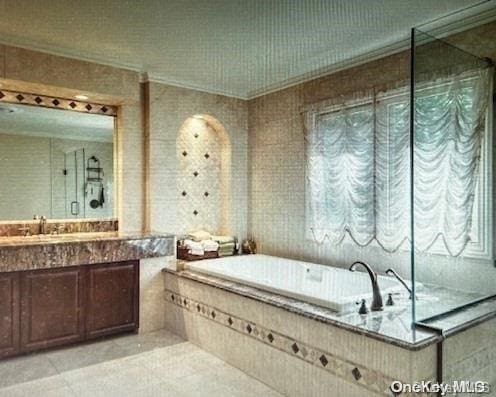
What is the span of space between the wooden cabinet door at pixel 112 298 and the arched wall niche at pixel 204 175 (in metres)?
1.00

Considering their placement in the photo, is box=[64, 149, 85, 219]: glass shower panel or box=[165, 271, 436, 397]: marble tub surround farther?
box=[64, 149, 85, 219]: glass shower panel

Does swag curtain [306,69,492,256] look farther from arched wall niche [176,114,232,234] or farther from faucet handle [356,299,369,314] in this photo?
arched wall niche [176,114,232,234]

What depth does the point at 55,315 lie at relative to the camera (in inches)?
127

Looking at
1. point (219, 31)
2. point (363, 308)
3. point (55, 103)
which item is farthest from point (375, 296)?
point (55, 103)

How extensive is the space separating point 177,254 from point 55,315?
129 cm

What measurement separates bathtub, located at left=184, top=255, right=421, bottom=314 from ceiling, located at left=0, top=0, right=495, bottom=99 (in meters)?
1.92

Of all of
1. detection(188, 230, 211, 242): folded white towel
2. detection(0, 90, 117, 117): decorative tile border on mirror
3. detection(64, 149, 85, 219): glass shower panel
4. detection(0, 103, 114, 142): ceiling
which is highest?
detection(0, 90, 117, 117): decorative tile border on mirror

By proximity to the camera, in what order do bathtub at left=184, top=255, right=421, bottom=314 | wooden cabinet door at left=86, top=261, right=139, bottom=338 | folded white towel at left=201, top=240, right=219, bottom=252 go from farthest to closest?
folded white towel at left=201, top=240, right=219, bottom=252 < wooden cabinet door at left=86, top=261, right=139, bottom=338 < bathtub at left=184, top=255, right=421, bottom=314

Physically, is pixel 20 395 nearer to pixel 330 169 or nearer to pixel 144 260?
pixel 144 260

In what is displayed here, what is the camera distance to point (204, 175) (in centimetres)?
466

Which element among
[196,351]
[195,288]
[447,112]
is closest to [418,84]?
[447,112]

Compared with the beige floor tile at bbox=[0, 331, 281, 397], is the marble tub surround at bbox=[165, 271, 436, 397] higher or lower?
higher

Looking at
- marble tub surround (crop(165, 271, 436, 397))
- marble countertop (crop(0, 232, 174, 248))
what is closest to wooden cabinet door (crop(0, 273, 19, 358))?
marble countertop (crop(0, 232, 174, 248))

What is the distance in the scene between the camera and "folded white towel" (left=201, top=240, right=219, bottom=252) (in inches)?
163
